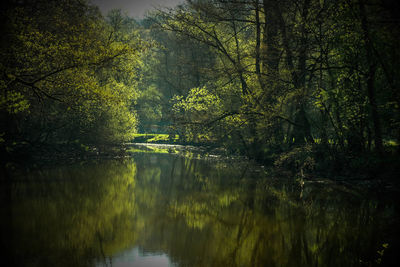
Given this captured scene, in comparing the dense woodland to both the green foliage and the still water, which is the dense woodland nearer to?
the green foliage

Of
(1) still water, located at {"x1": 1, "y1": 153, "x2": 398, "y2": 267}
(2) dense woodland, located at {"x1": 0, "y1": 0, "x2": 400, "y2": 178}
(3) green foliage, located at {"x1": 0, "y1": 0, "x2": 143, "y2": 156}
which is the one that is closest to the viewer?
(1) still water, located at {"x1": 1, "y1": 153, "x2": 398, "y2": 267}

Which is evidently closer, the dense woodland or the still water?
the still water

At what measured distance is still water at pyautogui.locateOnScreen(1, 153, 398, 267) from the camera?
21.4ft

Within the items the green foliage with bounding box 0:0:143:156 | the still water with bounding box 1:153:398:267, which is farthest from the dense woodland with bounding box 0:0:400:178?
the still water with bounding box 1:153:398:267

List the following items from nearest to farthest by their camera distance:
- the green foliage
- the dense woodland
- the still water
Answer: the still water
the dense woodland
the green foliage

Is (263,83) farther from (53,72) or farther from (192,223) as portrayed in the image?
(192,223)

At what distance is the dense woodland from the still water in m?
2.59

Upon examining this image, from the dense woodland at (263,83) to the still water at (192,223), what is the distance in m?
2.59

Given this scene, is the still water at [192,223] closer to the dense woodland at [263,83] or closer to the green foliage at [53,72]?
the dense woodland at [263,83]

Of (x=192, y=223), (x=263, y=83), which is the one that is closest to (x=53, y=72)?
(x=263, y=83)

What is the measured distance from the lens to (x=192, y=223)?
8.74 metres

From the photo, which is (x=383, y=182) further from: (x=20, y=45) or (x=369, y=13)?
(x=20, y=45)

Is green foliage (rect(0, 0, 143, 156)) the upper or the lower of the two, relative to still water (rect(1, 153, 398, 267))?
upper

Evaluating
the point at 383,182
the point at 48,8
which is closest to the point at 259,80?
the point at 383,182
